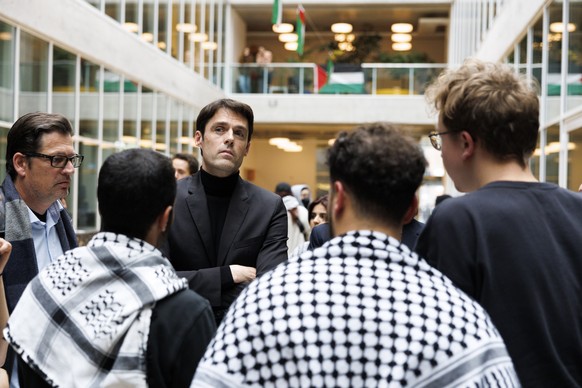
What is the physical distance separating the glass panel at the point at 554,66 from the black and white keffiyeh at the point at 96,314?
10.3 meters

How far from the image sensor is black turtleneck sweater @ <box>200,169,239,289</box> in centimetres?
370

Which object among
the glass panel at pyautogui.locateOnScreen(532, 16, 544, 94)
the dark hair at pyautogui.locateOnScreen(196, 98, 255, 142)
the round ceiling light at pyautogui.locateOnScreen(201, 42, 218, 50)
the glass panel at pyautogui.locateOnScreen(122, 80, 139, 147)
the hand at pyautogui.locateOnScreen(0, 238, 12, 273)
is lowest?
the hand at pyautogui.locateOnScreen(0, 238, 12, 273)

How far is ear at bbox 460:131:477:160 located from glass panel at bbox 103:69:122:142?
571 inches

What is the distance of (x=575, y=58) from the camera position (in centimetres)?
1032

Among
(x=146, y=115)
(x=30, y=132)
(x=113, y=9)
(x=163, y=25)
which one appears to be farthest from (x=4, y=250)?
(x=163, y=25)

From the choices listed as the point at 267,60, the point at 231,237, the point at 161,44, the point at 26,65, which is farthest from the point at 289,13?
the point at 231,237

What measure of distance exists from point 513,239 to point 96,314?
1194 millimetres

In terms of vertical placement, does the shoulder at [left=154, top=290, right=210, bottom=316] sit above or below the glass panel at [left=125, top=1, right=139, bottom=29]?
below

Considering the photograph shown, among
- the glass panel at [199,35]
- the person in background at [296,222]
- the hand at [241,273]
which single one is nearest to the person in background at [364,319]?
the hand at [241,273]

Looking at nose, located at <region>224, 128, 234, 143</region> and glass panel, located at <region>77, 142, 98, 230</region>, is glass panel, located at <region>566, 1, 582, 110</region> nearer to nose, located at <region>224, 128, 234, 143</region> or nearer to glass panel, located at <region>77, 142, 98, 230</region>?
nose, located at <region>224, 128, 234, 143</region>

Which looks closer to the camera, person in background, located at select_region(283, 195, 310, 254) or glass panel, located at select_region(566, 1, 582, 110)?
person in background, located at select_region(283, 195, 310, 254)

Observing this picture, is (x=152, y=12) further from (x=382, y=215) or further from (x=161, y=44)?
(x=382, y=215)

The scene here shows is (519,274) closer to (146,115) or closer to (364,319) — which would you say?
(364,319)

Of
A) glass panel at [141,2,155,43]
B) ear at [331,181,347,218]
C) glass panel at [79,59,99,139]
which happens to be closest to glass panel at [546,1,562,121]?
glass panel at [79,59,99,139]
